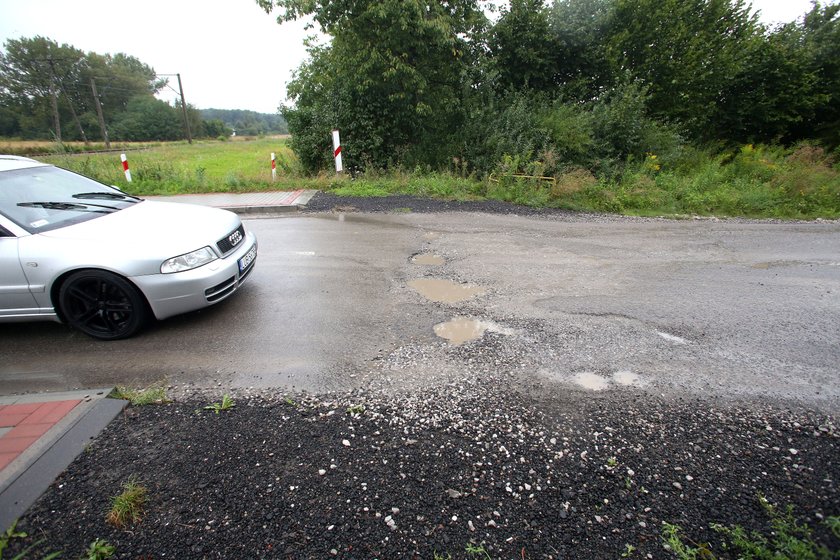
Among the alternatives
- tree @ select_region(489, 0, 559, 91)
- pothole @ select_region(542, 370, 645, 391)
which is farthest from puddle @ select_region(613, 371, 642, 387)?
tree @ select_region(489, 0, 559, 91)

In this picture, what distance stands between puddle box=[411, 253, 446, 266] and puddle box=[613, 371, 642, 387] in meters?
3.13

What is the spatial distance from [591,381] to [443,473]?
5.16 ft

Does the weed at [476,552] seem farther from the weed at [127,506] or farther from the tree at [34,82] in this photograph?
the tree at [34,82]

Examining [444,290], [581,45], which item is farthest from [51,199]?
[581,45]

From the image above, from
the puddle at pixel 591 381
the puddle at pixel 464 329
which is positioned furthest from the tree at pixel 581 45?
the puddle at pixel 591 381

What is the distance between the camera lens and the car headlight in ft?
12.5

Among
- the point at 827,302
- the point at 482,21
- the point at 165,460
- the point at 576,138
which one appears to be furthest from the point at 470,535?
the point at 482,21

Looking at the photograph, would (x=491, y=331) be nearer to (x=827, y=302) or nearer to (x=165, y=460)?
(x=165, y=460)

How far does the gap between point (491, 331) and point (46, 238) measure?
170 inches

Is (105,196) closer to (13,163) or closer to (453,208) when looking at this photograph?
(13,163)

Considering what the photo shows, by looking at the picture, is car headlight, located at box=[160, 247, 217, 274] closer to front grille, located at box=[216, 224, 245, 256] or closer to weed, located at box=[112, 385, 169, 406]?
front grille, located at box=[216, 224, 245, 256]

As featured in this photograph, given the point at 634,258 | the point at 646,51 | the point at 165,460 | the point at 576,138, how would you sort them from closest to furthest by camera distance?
1. the point at 165,460
2. the point at 634,258
3. the point at 576,138
4. the point at 646,51

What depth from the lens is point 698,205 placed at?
9977mm

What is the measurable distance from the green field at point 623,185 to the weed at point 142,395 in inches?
332
